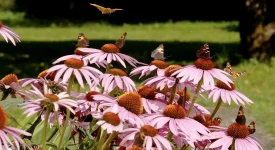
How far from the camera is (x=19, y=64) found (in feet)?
41.2

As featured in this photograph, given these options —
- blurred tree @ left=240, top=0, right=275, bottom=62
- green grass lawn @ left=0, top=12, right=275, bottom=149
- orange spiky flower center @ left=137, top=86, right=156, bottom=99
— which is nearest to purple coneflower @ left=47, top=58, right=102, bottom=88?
orange spiky flower center @ left=137, top=86, right=156, bottom=99

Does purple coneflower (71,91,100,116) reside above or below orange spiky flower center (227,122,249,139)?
below

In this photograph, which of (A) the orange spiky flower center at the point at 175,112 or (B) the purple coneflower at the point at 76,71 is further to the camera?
(B) the purple coneflower at the point at 76,71

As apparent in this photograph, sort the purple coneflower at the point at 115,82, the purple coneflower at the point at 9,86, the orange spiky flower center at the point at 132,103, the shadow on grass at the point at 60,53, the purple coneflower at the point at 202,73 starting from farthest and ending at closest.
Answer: the shadow on grass at the point at 60,53, the purple coneflower at the point at 9,86, the purple coneflower at the point at 115,82, the purple coneflower at the point at 202,73, the orange spiky flower center at the point at 132,103

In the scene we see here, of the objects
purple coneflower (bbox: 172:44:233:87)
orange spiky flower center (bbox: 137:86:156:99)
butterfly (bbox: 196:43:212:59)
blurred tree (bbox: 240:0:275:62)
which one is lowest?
blurred tree (bbox: 240:0:275:62)

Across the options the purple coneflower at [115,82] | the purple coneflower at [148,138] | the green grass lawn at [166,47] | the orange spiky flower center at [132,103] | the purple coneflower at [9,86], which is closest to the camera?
the purple coneflower at [148,138]

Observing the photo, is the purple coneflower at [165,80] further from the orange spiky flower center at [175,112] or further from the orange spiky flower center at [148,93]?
the orange spiky flower center at [175,112]

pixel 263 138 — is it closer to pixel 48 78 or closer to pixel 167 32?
pixel 48 78

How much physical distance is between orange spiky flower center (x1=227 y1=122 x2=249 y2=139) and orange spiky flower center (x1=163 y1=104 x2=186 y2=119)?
0.17 metres

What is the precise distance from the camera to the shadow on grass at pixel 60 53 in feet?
39.9

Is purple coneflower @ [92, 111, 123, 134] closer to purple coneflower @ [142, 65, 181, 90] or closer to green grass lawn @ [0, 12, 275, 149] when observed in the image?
purple coneflower @ [142, 65, 181, 90]

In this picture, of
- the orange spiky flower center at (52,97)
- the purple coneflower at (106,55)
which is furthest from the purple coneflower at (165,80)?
the orange spiky flower center at (52,97)

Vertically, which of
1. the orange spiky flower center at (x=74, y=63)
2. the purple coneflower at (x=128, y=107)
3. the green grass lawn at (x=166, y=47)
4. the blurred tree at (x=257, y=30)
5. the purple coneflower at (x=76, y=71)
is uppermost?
the orange spiky flower center at (x=74, y=63)

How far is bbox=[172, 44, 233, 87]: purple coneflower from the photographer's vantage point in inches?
78.6
